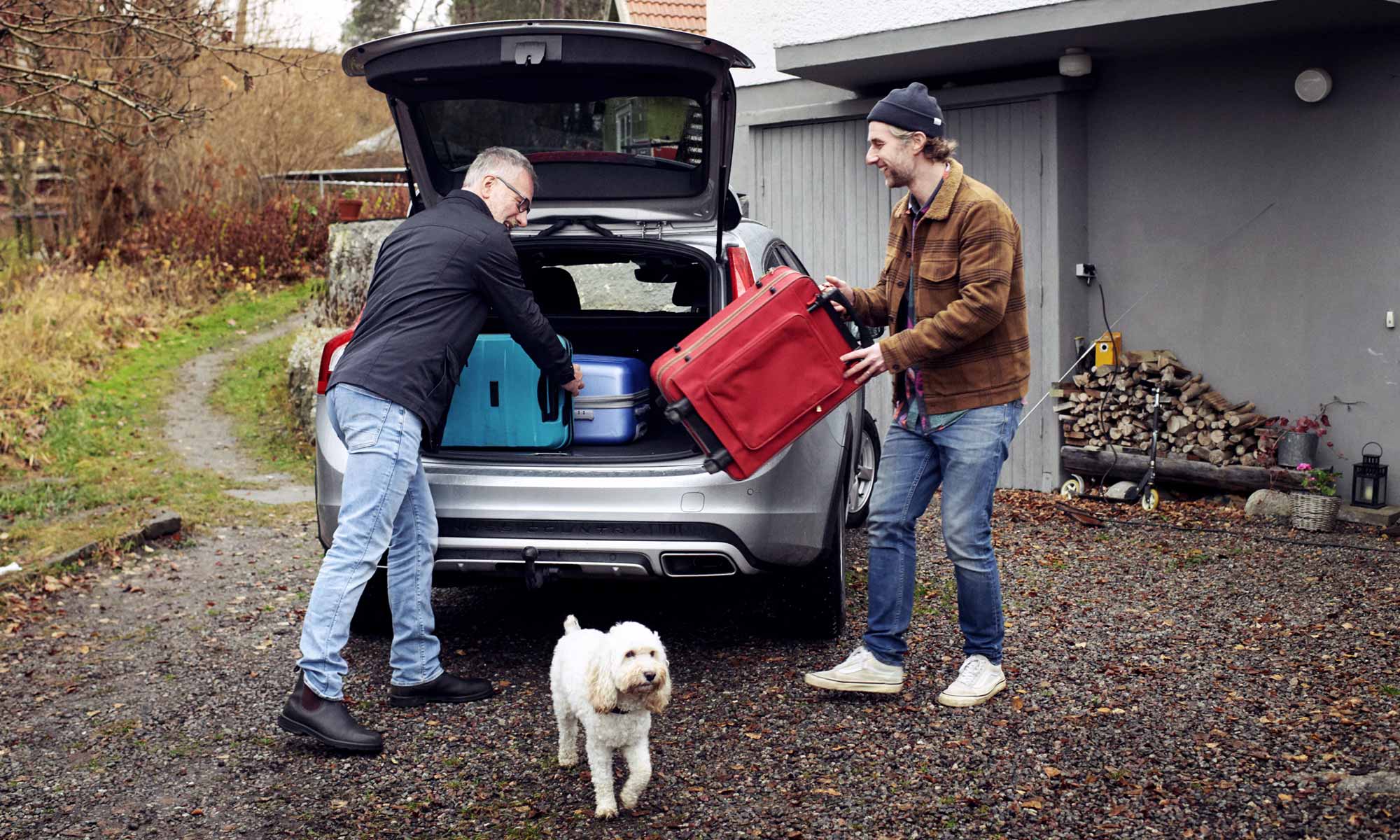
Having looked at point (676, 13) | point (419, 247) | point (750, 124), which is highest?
point (676, 13)

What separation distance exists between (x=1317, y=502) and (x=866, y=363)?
14.5 ft

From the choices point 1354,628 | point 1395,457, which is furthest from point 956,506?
point 1395,457

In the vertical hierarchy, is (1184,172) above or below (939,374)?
above

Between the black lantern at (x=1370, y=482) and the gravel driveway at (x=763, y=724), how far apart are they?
1.11 metres

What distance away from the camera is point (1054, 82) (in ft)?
27.8

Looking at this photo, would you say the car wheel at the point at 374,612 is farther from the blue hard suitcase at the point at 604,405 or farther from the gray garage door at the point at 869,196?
the gray garage door at the point at 869,196

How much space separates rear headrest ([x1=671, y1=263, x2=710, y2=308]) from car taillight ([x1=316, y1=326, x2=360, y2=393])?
1513 millimetres

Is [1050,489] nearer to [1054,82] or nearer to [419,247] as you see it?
[1054,82]

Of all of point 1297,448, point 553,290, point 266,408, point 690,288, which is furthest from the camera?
point 266,408

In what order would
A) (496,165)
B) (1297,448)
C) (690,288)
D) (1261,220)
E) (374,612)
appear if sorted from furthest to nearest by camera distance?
(1261,220) < (1297,448) < (690,288) < (374,612) < (496,165)

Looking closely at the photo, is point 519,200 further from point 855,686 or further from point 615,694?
point 855,686

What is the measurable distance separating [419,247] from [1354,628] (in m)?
4.13

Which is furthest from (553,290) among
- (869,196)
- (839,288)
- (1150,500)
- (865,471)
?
(1150,500)

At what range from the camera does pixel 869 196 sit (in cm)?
968
